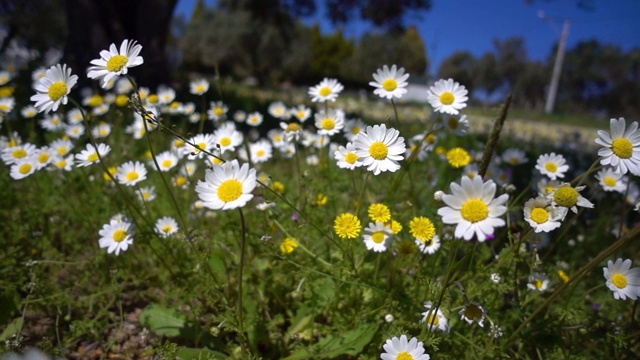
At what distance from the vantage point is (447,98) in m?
1.68

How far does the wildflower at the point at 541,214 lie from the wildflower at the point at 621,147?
215 millimetres

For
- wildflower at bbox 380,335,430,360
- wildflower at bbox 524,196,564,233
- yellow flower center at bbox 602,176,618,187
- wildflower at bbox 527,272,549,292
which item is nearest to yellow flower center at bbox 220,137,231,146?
wildflower at bbox 380,335,430,360

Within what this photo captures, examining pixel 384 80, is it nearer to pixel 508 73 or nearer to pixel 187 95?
pixel 187 95

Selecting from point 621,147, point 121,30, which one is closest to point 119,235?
point 621,147

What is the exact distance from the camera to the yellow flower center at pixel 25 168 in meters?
1.91

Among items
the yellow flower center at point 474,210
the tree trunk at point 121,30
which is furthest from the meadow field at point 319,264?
the tree trunk at point 121,30

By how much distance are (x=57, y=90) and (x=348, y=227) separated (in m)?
1.08

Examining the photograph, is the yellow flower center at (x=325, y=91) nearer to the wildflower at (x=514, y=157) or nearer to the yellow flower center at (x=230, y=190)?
the yellow flower center at (x=230, y=190)

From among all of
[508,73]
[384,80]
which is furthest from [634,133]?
[508,73]

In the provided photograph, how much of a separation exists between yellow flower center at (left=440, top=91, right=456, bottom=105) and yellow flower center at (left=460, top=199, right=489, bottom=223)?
0.74 m

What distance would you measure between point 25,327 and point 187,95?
4231mm

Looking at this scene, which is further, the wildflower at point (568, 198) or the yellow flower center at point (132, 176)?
the yellow flower center at point (132, 176)

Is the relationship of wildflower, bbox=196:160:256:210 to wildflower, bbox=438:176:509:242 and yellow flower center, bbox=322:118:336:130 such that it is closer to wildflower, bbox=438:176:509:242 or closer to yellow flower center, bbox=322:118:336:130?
wildflower, bbox=438:176:509:242

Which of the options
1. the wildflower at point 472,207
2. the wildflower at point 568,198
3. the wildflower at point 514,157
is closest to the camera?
the wildflower at point 472,207
